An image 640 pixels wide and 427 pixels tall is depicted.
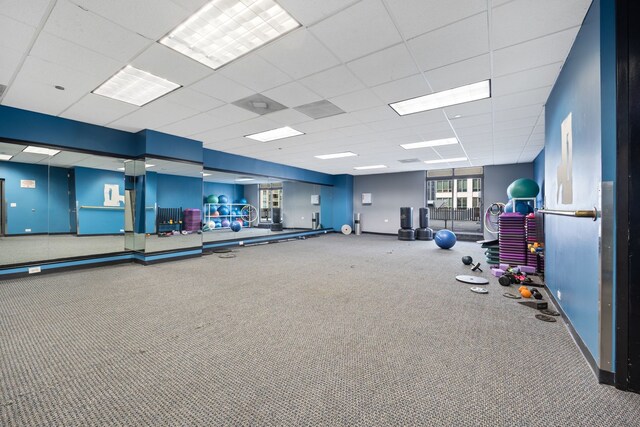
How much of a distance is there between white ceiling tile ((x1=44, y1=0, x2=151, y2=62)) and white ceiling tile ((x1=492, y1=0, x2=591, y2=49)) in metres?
3.19

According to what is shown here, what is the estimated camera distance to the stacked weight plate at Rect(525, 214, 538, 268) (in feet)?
15.4

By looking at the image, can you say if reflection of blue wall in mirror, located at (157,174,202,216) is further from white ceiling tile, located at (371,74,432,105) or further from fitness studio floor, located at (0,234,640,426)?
white ceiling tile, located at (371,74,432,105)

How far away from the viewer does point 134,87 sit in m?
3.51

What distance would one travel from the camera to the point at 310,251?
7.14 metres

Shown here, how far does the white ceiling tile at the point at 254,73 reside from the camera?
285 centimetres

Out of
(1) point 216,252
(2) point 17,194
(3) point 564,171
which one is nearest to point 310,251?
(1) point 216,252

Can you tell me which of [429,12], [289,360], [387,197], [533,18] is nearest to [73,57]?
[429,12]

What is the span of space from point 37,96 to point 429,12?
201 inches

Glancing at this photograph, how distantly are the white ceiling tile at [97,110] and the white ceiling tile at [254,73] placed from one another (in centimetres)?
211

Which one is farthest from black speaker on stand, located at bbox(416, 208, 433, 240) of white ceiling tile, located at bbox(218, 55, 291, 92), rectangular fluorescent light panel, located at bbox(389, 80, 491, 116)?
white ceiling tile, located at bbox(218, 55, 291, 92)

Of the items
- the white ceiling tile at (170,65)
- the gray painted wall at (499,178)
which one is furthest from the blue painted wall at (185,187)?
the gray painted wall at (499,178)

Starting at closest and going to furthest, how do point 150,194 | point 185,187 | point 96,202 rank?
point 150,194 → point 185,187 → point 96,202

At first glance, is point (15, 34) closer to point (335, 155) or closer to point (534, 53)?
point (534, 53)

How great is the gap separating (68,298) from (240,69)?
11.8 feet
